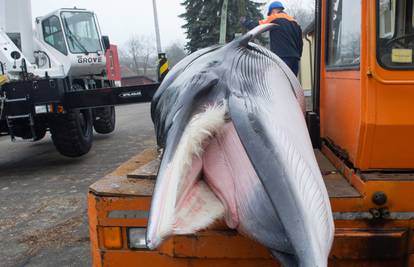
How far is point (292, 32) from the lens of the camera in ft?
14.6

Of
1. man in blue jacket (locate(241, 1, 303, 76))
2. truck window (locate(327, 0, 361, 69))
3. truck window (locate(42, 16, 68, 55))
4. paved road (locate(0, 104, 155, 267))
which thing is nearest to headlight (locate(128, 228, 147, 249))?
truck window (locate(327, 0, 361, 69))

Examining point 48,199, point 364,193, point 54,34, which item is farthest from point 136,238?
point 54,34

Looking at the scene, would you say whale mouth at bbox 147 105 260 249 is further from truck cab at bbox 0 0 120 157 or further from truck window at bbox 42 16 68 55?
truck window at bbox 42 16 68 55

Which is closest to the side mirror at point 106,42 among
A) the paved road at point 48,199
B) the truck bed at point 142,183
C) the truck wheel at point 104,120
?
the truck wheel at point 104,120

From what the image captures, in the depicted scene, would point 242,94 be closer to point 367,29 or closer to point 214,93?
point 214,93

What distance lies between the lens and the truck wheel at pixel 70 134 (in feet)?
24.7

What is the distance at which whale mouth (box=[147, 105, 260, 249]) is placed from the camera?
51.9 inches

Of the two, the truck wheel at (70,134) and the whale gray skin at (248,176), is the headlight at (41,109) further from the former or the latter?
the whale gray skin at (248,176)

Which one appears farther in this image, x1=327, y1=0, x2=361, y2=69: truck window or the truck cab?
the truck cab

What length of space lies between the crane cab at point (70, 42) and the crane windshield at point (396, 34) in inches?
305

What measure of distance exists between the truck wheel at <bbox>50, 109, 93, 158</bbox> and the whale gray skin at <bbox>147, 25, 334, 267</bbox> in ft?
20.4

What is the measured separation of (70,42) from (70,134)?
9.39ft

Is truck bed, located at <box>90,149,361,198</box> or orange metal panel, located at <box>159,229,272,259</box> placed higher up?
truck bed, located at <box>90,149,361,198</box>

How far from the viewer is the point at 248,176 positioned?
144 centimetres
